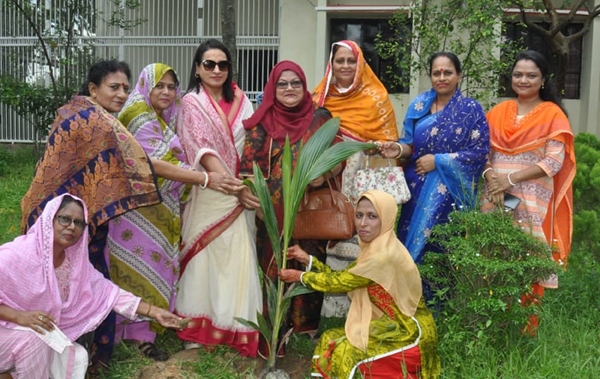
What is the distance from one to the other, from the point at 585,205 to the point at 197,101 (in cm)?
330

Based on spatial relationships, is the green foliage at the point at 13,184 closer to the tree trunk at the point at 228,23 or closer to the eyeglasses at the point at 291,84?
the tree trunk at the point at 228,23

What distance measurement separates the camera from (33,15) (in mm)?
10750

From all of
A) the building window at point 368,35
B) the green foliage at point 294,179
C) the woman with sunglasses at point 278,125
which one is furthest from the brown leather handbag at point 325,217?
the building window at point 368,35

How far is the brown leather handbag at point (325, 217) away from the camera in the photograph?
3.41m

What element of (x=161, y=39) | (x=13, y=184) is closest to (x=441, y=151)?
(x=13, y=184)

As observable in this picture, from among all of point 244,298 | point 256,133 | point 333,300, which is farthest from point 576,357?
point 256,133

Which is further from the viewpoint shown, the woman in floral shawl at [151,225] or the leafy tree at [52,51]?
the leafy tree at [52,51]

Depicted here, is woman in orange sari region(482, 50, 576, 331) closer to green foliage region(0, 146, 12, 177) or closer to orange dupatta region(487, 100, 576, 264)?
orange dupatta region(487, 100, 576, 264)

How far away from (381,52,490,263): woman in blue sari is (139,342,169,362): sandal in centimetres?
161

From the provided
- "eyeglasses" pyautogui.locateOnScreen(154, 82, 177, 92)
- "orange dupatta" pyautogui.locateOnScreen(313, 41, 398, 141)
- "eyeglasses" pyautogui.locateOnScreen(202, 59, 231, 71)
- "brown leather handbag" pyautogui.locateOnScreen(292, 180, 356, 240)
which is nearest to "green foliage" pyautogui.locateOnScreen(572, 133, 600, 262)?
"orange dupatta" pyautogui.locateOnScreen(313, 41, 398, 141)

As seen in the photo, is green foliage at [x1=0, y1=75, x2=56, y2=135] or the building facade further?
the building facade

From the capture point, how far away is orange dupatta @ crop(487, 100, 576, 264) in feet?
12.1

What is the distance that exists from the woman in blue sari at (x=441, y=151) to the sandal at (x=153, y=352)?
161 cm

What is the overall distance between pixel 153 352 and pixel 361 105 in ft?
6.43
